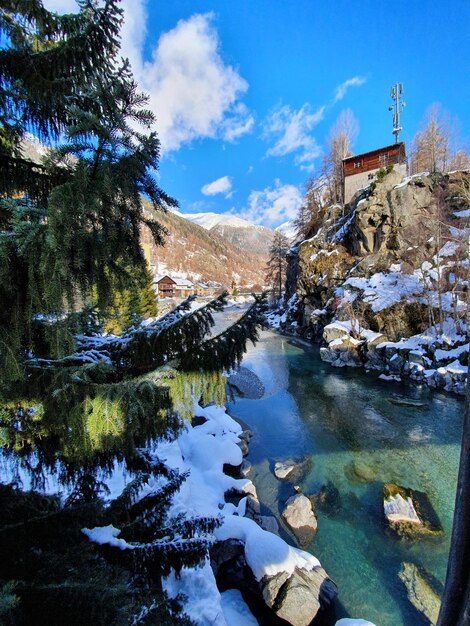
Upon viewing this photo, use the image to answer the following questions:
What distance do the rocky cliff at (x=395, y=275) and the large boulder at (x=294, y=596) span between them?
1421cm

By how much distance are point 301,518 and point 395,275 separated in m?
22.4

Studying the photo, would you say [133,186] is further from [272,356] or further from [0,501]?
[272,356]

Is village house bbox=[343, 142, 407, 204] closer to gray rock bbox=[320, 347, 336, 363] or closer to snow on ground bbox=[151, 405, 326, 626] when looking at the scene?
gray rock bbox=[320, 347, 336, 363]

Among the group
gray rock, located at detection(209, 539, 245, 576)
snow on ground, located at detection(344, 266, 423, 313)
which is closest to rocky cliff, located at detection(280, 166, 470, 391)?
snow on ground, located at detection(344, 266, 423, 313)

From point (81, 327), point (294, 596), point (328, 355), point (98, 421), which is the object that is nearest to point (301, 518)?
point (294, 596)

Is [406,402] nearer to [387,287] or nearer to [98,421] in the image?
[387,287]

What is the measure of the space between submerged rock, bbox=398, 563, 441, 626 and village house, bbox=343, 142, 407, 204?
33.3m

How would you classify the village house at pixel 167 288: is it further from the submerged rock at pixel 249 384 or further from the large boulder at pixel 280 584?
the large boulder at pixel 280 584

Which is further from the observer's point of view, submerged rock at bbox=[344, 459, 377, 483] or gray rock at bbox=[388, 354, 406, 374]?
gray rock at bbox=[388, 354, 406, 374]

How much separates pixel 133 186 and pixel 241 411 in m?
14.1

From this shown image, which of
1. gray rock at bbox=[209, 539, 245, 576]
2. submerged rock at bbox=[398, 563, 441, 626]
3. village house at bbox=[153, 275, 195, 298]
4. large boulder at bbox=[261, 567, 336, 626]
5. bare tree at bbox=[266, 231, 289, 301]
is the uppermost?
bare tree at bbox=[266, 231, 289, 301]

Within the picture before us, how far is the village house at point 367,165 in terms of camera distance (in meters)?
32.2

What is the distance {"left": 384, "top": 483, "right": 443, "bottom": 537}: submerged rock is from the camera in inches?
275

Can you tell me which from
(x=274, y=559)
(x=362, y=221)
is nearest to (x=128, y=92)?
(x=274, y=559)
